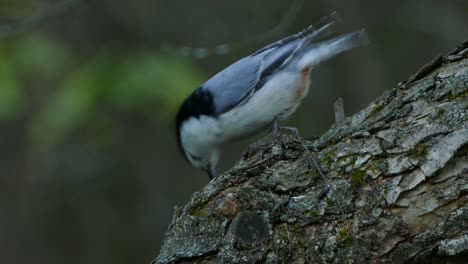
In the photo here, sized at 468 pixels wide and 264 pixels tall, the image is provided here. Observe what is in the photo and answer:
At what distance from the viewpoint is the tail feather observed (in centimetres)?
356

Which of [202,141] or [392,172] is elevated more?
[202,141]

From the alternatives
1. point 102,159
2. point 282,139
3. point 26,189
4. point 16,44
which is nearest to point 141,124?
point 102,159

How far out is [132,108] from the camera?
4242 millimetres

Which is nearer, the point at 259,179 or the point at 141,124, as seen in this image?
the point at 259,179

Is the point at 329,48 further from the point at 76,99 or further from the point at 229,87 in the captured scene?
the point at 76,99

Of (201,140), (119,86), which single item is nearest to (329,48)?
(201,140)

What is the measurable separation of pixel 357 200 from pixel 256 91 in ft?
5.63

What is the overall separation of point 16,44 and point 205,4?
2.08 meters

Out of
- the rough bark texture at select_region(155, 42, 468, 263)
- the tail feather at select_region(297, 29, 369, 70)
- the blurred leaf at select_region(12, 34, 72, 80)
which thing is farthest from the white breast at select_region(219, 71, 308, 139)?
the rough bark texture at select_region(155, 42, 468, 263)

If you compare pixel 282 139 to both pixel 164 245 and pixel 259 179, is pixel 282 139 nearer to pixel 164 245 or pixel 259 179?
pixel 259 179

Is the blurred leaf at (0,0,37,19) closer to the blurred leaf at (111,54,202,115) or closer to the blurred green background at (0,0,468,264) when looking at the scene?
the blurred green background at (0,0,468,264)

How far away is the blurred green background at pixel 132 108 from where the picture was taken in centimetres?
451

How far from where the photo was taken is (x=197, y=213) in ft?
6.21

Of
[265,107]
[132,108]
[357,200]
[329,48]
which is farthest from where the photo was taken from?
[132,108]
